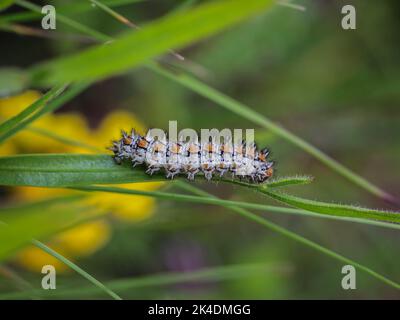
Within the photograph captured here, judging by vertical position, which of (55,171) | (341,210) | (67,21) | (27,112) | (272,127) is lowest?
(341,210)

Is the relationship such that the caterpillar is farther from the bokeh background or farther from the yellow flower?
the bokeh background

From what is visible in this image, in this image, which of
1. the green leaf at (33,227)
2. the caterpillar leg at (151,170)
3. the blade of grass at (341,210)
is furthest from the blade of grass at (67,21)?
the green leaf at (33,227)

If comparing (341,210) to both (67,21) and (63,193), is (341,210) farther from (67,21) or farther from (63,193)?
(63,193)

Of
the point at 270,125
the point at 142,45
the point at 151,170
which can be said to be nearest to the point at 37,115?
the point at 151,170

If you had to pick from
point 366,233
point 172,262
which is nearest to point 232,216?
point 172,262

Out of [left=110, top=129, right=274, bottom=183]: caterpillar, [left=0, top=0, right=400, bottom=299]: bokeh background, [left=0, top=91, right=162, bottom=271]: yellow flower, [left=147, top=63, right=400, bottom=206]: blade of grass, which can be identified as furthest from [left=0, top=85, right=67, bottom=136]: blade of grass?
[left=0, top=0, right=400, bottom=299]: bokeh background
